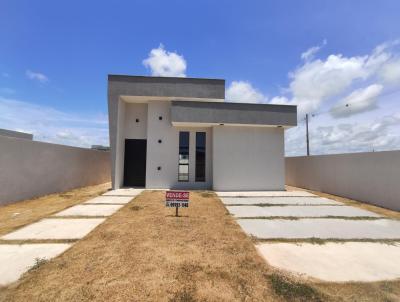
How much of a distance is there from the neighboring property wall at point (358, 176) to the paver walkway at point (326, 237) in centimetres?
169

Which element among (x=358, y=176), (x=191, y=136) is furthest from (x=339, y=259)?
(x=191, y=136)

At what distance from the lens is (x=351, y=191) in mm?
10461

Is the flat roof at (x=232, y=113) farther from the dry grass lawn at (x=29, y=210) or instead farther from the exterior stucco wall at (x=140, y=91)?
the dry grass lawn at (x=29, y=210)

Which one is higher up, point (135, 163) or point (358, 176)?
point (135, 163)

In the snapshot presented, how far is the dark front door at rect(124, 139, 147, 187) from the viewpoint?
1330cm

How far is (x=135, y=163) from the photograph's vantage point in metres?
13.4

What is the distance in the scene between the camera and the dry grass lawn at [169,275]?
282 centimetres

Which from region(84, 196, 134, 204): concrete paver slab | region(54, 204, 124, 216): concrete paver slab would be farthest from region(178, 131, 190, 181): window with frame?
region(54, 204, 124, 216): concrete paver slab

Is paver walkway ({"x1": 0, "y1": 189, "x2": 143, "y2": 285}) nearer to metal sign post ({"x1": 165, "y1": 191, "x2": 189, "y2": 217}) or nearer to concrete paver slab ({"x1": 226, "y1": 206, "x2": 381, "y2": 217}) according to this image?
metal sign post ({"x1": 165, "y1": 191, "x2": 189, "y2": 217})

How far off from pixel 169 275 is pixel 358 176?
1038 cm

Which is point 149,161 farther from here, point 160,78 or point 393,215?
point 393,215

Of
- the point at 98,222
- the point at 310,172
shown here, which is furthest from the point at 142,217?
the point at 310,172

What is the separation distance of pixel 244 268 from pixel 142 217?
3.91 m

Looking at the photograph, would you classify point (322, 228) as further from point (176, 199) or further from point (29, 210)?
point (29, 210)
